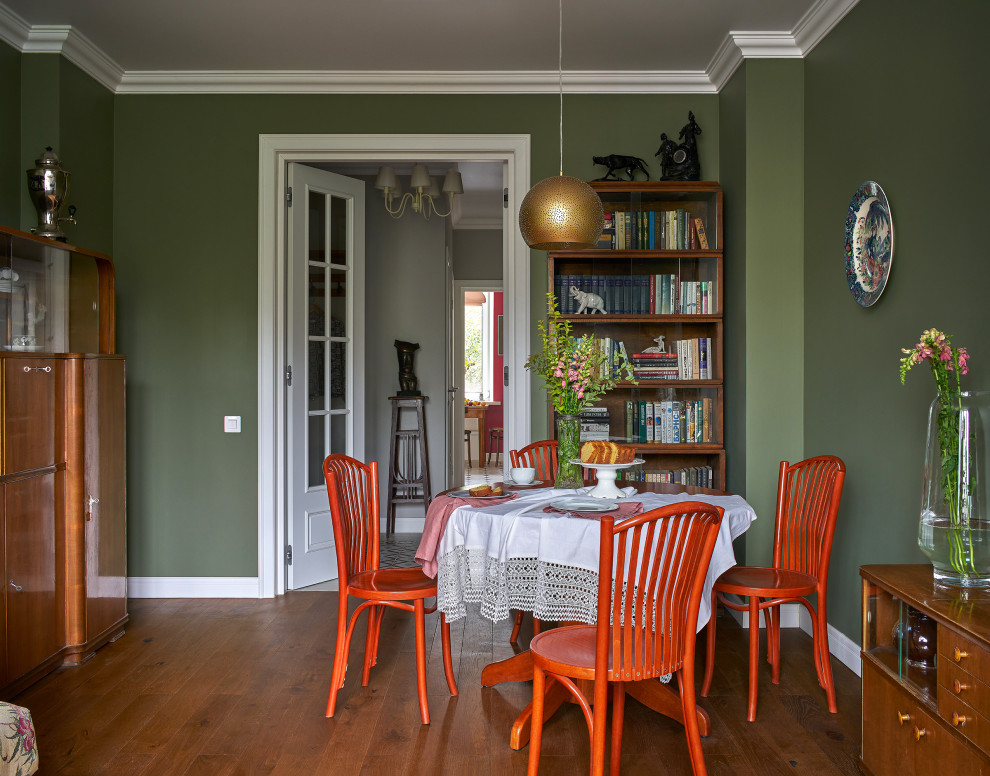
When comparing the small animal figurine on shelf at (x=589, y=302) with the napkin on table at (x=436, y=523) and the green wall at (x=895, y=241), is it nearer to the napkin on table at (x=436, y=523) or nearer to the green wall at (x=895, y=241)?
the green wall at (x=895, y=241)

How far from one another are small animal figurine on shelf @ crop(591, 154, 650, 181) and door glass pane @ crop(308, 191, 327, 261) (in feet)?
5.46

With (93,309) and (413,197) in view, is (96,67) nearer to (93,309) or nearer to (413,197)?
(93,309)

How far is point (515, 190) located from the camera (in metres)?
4.42

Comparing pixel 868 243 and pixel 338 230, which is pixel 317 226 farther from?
pixel 868 243

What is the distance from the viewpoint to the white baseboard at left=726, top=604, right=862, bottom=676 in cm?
335

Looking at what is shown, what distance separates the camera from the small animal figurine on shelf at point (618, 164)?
4254mm

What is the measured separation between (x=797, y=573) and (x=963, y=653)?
120 centimetres

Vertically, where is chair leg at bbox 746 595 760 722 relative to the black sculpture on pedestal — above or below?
below

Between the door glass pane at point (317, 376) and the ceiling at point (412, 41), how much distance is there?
1.49m

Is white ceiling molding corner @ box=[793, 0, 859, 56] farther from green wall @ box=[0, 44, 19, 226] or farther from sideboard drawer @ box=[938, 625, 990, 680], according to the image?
green wall @ box=[0, 44, 19, 226]

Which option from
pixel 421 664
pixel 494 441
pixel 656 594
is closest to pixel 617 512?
pixel 656 594

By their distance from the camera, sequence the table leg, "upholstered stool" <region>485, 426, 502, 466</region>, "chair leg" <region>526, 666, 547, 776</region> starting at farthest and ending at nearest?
"upholstered stool" <region>485, 426, 502, 466</region>, the table leg, "chair leg" <region>526, 666, 547, 776</region>

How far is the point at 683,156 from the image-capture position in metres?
4.30

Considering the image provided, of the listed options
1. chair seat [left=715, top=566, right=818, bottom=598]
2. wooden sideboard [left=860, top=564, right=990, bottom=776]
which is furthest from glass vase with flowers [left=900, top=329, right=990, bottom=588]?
chair seat [left=715, top=566, right=818, bottom=598]
